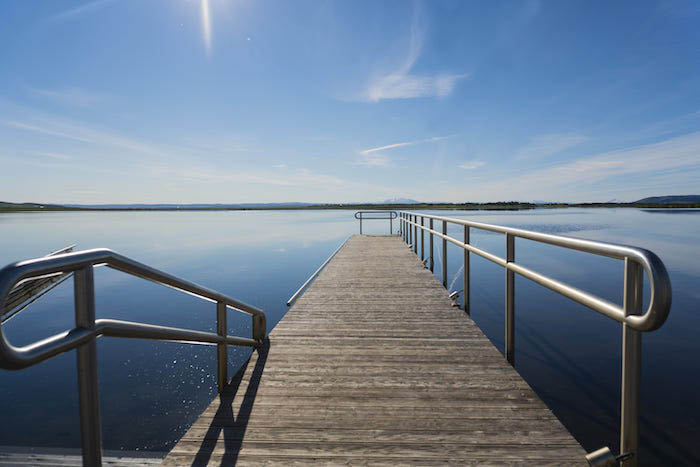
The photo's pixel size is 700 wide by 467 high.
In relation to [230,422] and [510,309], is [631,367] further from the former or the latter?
[230,422]

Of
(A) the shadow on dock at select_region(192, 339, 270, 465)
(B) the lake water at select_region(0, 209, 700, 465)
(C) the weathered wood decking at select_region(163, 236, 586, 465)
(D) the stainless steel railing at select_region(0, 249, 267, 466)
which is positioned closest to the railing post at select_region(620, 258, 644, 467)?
(C) the weathered wood decking at select_region(163, 236, 586, 465)

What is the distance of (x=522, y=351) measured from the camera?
5562 millimetres

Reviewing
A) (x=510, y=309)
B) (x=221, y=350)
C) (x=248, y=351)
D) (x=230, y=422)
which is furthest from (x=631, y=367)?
(x=248, y=351)

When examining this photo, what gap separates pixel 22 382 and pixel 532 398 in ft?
21.6

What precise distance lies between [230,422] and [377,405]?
0.79m

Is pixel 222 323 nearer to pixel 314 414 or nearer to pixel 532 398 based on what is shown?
pixel 314 414

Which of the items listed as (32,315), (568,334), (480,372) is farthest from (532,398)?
(32,315)

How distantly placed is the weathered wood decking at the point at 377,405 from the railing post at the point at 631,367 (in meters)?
0.28

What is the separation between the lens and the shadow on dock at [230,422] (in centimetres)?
160

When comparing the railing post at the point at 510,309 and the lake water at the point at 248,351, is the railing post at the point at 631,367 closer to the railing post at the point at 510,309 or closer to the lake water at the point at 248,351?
the railing post at the point at 510,309

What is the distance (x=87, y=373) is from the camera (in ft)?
3.75

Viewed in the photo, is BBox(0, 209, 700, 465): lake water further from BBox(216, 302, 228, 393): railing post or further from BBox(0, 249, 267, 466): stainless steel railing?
BBox(0, 249, 267, 466): stainless steel railing

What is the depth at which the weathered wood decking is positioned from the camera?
1.59 metres

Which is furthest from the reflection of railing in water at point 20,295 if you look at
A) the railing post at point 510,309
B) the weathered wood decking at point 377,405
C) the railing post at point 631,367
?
the railing post at point 510,309
